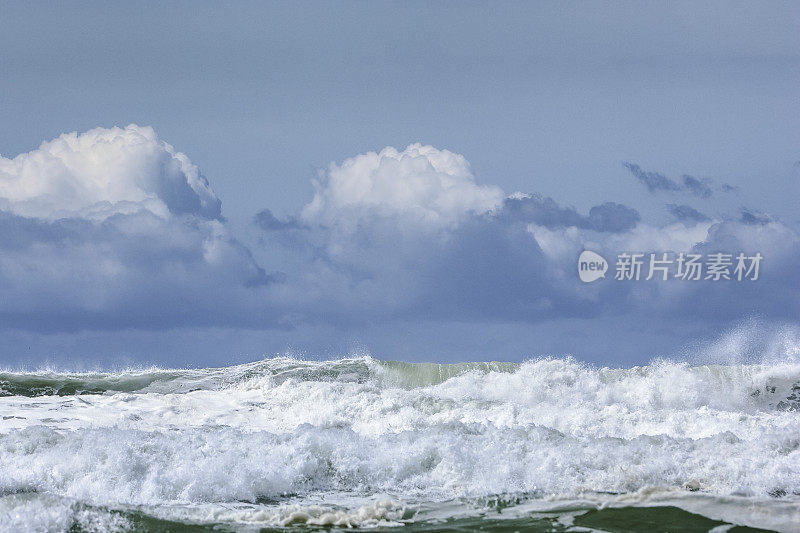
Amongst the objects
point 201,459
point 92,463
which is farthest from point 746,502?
point 92,463

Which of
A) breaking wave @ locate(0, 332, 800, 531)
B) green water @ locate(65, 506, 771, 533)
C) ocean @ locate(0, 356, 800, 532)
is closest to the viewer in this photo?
green water @ locate(65, 506, 771, 533)

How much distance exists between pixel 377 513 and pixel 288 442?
9.40 feet

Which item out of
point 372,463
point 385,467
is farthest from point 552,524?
point 372,463

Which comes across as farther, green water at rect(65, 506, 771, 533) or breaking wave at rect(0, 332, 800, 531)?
breaking wave at rect(0, 332, 800, 531)

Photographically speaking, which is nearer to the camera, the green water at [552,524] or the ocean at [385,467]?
the green water at [552,524]

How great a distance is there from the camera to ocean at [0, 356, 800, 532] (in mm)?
7039

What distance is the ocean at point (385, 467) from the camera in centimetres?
704

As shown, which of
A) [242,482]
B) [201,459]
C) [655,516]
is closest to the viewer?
[655,516]

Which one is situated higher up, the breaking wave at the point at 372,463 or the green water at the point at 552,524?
the breaking wave at the point at 372,463

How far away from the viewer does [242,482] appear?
333 inches

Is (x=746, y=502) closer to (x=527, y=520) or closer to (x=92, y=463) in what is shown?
(x=527, y=520)

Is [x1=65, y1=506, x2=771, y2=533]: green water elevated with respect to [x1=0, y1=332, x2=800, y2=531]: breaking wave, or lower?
lower

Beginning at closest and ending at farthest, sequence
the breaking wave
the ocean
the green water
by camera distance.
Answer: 1. the green water
2. the ocean
3. the breaking wave

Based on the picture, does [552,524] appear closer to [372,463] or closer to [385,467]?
[385,467]
